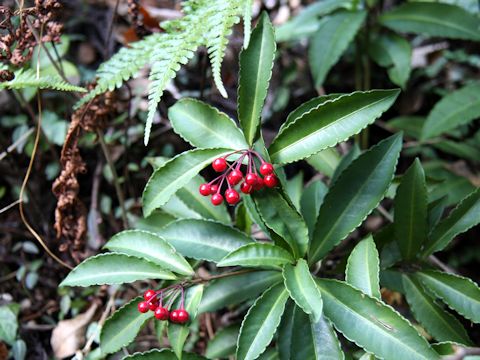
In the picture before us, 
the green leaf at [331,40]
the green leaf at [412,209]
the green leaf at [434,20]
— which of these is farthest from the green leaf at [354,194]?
the green leaf at [434,20]

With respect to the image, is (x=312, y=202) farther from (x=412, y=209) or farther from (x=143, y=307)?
(x=143, y=307)

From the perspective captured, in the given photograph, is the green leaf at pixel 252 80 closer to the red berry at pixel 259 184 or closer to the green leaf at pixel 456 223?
the red berry at pixel 259 184

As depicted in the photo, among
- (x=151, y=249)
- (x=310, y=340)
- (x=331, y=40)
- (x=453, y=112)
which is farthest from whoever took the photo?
(x=331, y=40)

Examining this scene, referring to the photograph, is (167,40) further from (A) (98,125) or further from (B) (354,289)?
(B) (354,289)

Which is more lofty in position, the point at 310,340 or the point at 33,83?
the point at 33,83

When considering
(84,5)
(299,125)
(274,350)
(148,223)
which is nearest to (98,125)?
(148,223)

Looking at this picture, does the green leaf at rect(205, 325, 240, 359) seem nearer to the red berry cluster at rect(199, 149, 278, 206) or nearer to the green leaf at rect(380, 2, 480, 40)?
the red berry cluster at rect(199, 149, 278, 206)

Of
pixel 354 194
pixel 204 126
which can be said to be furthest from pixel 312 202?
pixel 204 126

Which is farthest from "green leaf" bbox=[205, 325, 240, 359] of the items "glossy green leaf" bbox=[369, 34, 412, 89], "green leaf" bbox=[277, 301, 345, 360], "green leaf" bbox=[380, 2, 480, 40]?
"green leaf" bbox=[380, 2, 480, 40]
